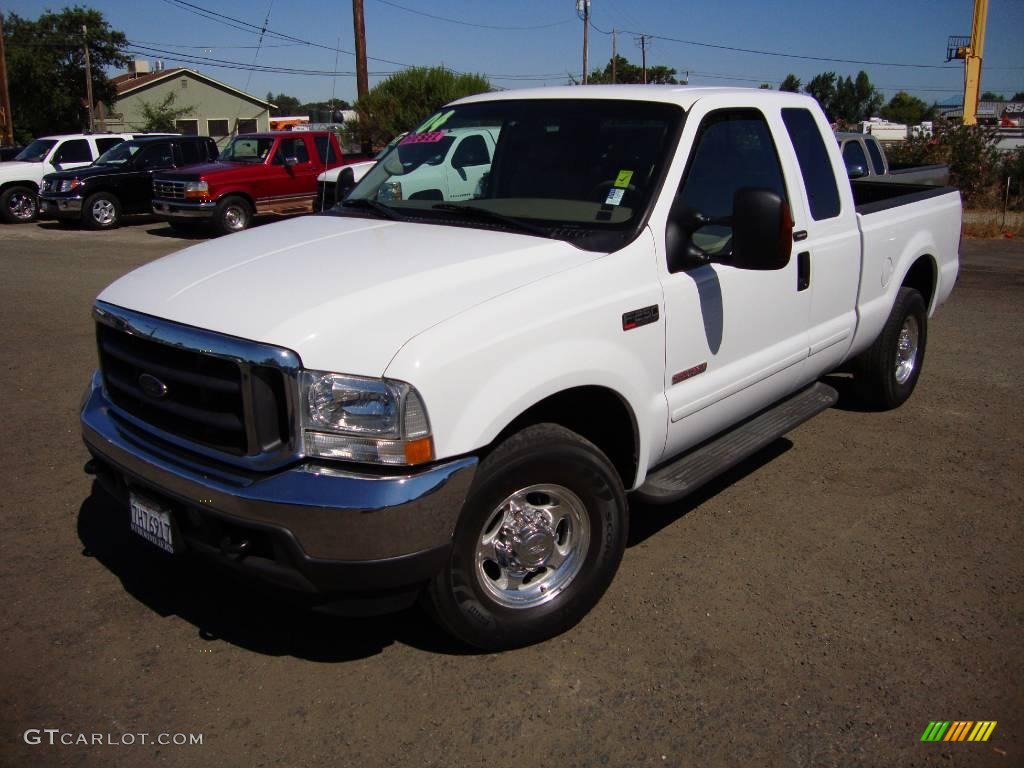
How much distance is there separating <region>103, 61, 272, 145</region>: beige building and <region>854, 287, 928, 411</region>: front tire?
49.9 m

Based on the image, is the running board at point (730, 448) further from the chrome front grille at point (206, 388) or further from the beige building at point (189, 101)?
the beige building at point (189, 101)

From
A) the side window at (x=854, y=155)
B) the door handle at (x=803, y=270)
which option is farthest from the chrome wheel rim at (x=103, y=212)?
the door handle at (x=803, y=270)

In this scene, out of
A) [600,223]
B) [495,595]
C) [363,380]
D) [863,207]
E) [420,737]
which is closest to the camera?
[363,380]

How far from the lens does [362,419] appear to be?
110 inches

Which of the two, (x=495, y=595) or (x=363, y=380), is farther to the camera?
(x=495, y=595)

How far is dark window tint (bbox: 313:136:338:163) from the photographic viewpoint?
1761 centimetres

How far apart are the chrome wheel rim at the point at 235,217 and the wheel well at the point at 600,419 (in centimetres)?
1372

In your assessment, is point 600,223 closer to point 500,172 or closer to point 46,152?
point 500,172

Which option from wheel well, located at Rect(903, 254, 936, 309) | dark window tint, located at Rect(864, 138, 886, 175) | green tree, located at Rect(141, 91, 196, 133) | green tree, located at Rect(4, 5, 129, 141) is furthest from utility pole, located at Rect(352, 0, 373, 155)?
green tree, located at Rect(4, 5, 129, 141)

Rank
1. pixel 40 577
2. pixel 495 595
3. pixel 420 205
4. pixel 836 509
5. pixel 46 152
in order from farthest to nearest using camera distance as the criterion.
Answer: pixel 46 152, pixel 836 509, pixel 420 205, pixel 40 577, pixel 495 595

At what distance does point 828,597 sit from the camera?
377 cm

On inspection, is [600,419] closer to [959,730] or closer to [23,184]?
[959,730]

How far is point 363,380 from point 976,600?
2746 mm

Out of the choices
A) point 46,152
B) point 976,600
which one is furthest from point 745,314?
point 46,152
